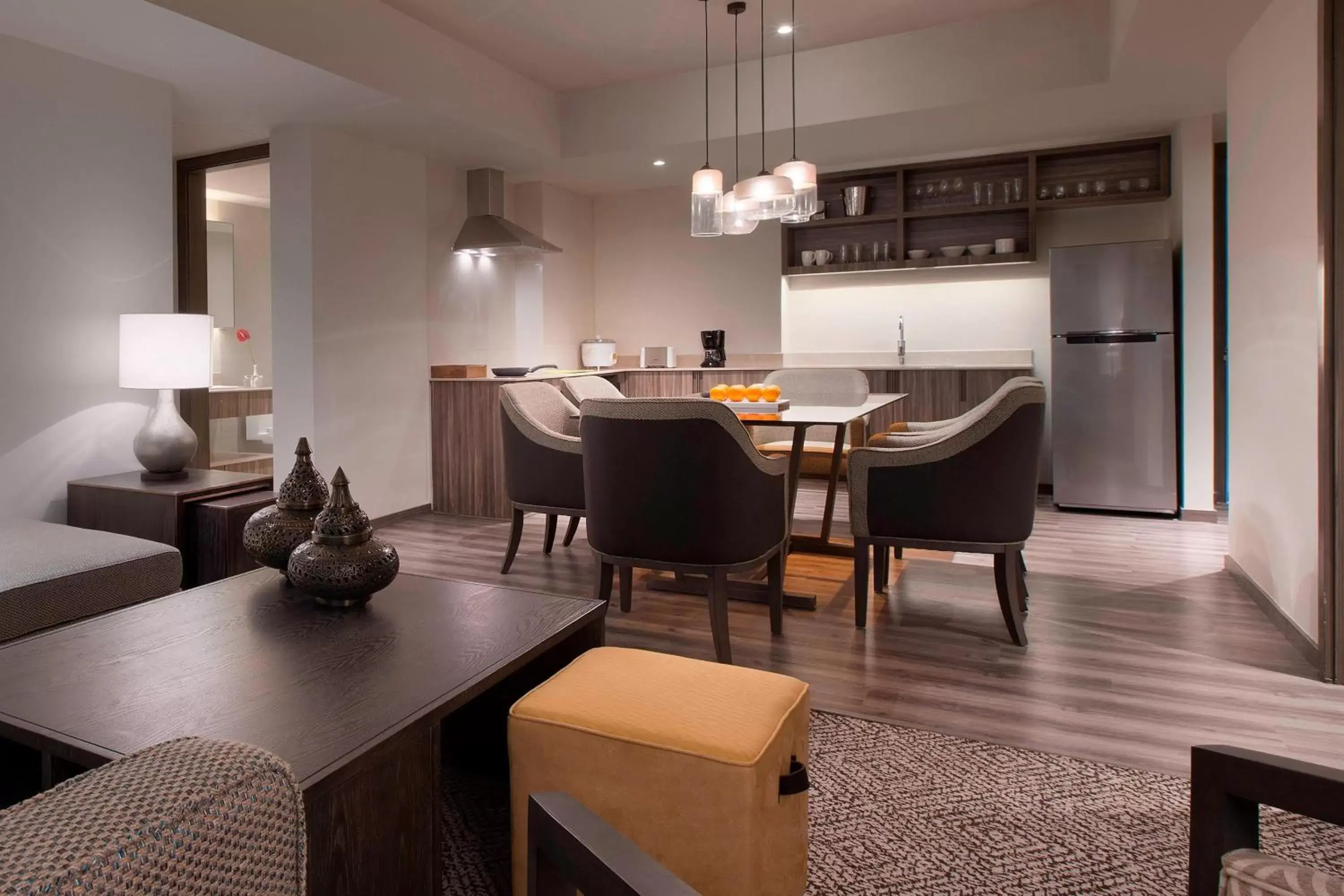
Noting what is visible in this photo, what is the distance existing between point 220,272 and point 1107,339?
6644mm

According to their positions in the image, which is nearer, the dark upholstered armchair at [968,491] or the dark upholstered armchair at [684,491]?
the dark upholstered armchair at [684,491]

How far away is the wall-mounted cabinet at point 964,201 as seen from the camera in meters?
5.57

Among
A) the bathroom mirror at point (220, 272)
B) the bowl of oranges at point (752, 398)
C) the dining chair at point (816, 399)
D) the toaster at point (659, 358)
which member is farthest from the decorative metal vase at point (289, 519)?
the bathroom mirror at point (220, 272)

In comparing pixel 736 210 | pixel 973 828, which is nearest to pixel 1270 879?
pixel 973 828

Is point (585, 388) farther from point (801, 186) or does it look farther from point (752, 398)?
point (801, 186)

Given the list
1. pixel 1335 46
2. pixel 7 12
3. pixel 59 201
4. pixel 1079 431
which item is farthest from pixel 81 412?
pixel 1079 431

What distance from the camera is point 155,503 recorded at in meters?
3.05

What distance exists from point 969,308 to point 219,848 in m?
6.39

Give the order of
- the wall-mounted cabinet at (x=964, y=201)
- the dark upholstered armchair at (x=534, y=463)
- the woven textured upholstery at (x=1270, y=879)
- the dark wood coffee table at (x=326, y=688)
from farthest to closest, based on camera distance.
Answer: the wall-mounted cabinet at (x=964, y=201) → the dark upholstered armchair at (x=534, y=463) → the dark wood coffee table at (x=326, y=688) → the woven textured upholstery at (x=1270, y=879)

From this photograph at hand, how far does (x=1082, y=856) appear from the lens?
5.35 ft

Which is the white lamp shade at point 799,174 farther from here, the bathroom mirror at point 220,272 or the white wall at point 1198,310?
the bathroom mirror at point 220,272

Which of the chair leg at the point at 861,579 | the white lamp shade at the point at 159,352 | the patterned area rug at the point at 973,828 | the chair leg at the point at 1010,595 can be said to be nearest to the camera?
the patterned area rug at the point at 973,828

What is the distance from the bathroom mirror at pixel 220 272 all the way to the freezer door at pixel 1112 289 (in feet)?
20.3

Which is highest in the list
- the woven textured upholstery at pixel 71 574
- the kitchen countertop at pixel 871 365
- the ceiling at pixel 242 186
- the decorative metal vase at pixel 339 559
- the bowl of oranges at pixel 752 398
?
the ceiling at pixel 242 186
